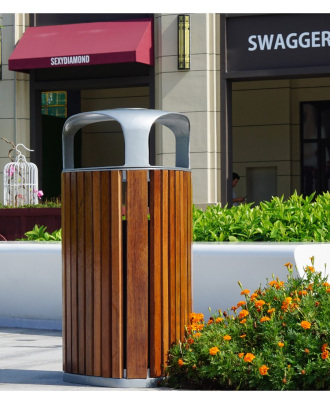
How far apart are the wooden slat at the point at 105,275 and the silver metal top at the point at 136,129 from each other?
9.8 inches

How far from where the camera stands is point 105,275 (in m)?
6.41

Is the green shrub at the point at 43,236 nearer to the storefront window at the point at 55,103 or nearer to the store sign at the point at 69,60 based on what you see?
the store sign at the point at 69,60

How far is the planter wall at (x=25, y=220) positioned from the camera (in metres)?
16.5

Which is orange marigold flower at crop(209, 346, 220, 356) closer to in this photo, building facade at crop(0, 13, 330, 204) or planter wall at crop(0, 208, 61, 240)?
planter wall at crop(0, 208, 61, 240)

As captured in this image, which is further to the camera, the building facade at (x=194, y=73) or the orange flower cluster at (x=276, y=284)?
the building facade at (x=194, y=73)

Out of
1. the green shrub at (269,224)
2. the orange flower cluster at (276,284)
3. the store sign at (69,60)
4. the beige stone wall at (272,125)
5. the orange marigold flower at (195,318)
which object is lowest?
the orange marigold flower at (195,318)

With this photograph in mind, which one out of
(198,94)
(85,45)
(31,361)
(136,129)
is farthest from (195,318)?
(85,45)

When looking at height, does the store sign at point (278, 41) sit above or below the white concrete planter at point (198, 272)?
above

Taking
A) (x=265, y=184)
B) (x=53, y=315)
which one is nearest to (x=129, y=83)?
(x=265, y=184)

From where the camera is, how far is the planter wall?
16.5 m

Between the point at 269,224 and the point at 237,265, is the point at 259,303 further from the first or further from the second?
the point at 269,224

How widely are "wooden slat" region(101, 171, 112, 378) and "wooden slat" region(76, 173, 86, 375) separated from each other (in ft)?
0.58

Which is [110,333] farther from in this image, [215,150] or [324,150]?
[324,150]

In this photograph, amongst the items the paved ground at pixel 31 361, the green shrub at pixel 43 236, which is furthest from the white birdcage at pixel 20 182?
the paved ground at pixel 31 361
